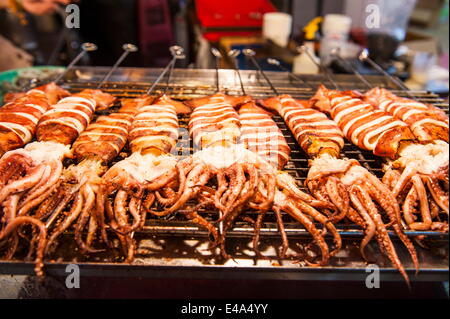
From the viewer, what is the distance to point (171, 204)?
100 inches

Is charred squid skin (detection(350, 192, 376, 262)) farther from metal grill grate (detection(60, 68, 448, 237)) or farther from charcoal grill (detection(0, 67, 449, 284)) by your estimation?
metal grill grate (detection(60, 68, 448, 237))

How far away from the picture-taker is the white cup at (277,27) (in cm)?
751

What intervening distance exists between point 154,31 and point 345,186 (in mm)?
7320

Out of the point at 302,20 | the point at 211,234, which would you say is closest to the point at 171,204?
the point at 211,234

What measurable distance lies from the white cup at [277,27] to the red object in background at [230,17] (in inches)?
28.5

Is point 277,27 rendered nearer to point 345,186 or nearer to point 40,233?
point 345,186

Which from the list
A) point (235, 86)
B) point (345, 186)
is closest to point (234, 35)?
point (235, 86)

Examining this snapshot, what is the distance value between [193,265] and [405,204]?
179 centimetres

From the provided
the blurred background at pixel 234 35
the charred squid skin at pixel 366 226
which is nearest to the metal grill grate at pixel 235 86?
the charred squid skin at pixel 366 226

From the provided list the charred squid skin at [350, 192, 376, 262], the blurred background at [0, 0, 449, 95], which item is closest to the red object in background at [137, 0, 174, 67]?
the blurred background at [0, 0, 449, 95]

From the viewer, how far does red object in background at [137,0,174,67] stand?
8.10 m

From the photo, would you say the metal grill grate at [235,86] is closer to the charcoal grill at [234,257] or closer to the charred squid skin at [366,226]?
the charred squid skin at [366,226]

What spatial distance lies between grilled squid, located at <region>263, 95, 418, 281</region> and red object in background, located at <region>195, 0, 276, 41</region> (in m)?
5.44
